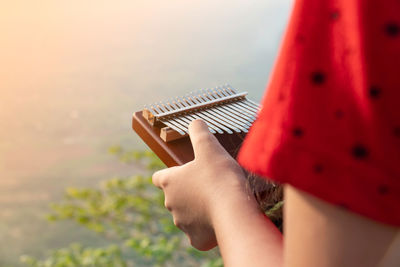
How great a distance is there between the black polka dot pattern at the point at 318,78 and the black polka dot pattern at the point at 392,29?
0.05 m

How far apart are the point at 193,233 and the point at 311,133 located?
1.43 feet

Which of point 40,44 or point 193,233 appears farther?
point 40,44

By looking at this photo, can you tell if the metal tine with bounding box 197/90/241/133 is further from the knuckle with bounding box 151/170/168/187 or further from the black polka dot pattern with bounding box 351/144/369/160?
the black polka dot pattern with bounding box 351/144/369/160

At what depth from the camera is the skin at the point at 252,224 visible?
41 centimetres

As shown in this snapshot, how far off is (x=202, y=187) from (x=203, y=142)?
3.8 inches

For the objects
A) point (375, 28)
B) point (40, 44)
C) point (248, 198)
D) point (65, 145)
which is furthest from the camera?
point (40, 44)

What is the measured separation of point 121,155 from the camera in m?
2.86

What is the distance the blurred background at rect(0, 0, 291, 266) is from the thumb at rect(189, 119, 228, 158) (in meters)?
1.85

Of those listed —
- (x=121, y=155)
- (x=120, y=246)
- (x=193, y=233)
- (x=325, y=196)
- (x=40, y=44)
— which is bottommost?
(x=120, y=246)

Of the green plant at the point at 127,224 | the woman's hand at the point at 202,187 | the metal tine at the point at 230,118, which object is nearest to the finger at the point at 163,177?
the woman's hand at the point at 202,187

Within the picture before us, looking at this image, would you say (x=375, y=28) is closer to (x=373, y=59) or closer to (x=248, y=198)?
(x=373, y=59)

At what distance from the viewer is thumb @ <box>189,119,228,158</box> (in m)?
0.82

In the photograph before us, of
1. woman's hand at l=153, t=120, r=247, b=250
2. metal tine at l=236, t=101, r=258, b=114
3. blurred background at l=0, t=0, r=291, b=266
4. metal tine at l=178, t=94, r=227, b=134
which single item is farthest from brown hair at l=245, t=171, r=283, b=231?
blurred background at l=0, t=0, r=291, b=266

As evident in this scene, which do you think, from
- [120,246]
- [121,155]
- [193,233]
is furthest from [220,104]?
[121,155]
